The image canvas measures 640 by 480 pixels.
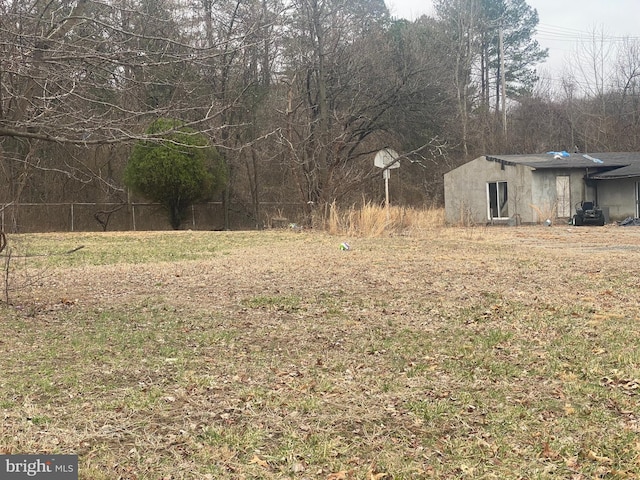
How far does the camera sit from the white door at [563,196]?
2416 cm

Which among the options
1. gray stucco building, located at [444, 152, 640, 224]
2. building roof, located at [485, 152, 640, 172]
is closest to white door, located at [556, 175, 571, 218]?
gray stucco building, located at [444, 152, 640, 224]

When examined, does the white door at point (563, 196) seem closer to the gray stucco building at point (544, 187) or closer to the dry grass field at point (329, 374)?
the gray stucco building at point (544, 187)

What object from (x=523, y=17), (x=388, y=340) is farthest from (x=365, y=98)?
(x=388, y=340)

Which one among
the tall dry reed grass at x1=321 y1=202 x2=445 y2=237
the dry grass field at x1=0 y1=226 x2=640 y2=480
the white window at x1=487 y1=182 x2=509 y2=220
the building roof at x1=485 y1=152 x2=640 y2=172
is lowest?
the dry grass field at x1=0 y1=226 x2=640 y2=480

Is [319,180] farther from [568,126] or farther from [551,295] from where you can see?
[568,126]

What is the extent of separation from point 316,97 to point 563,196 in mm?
10061

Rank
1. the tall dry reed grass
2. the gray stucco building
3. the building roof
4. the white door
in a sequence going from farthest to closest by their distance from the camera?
the white door
the gray stucco building
the building roof
the tall dry reed grass

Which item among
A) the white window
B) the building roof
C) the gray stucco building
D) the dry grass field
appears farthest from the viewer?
A: the white window

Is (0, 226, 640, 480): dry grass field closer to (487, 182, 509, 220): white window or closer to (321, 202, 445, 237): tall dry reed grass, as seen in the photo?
(321, 202, 445, 237): tall dry reed grass

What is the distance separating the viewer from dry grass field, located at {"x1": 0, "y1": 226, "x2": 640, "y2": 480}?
3244mm

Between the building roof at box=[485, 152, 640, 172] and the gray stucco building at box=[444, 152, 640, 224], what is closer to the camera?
the building roof at box=[485, 152, 640, 172]

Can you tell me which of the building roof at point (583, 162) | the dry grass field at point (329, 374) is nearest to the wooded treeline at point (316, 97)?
the dry grass field at point (329, 374)

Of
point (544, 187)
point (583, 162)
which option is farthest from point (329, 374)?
point (583, 162)

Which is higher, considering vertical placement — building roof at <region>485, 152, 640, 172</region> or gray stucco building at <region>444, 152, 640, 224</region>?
building roof at <region>485, 152, 640, 172</region>
